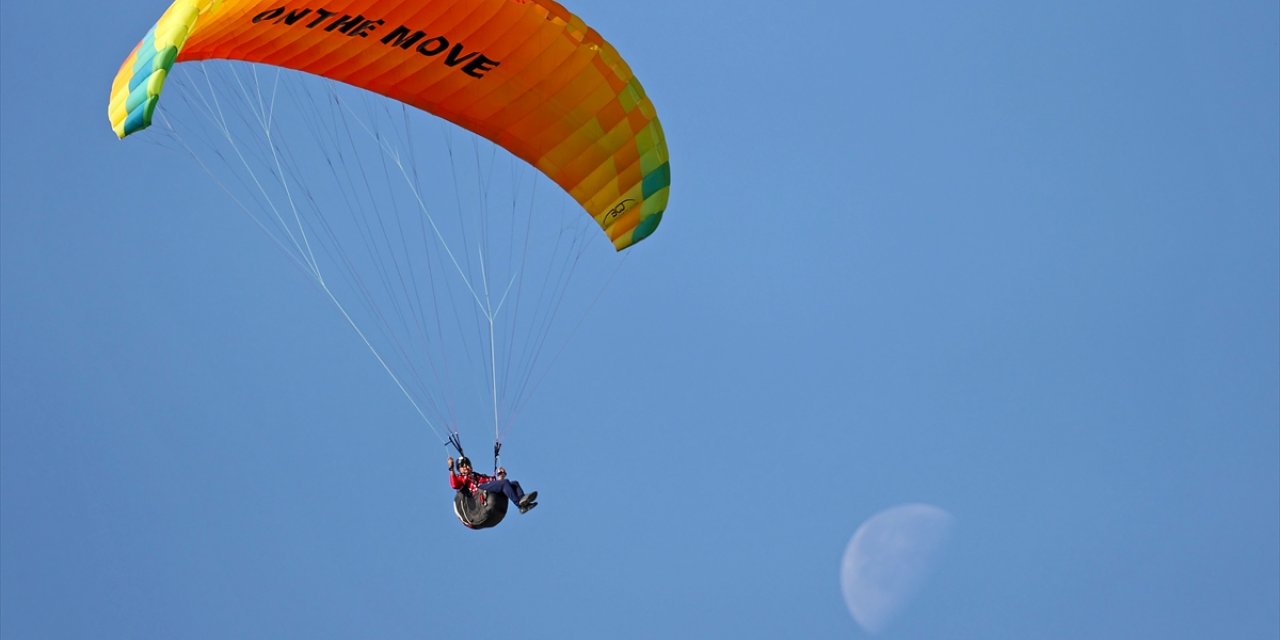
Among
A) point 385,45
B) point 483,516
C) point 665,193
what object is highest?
point 385,45

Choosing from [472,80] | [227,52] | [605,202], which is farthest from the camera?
[605,202]

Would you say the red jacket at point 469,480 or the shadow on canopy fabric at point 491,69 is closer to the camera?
the shadow on canopy fabric at point 491,69

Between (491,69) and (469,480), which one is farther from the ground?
(491,69)

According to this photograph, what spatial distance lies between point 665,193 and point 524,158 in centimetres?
189

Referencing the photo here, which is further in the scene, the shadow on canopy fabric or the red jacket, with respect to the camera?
the red jacket

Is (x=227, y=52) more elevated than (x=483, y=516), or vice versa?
(x=227, y=52)

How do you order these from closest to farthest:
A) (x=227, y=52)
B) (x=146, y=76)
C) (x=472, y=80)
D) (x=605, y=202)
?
(x=146, y=76) → (x=227, y=52) → (x=472, y=80) → (x=605, y=202)

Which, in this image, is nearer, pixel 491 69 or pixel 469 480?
pixel 469 480

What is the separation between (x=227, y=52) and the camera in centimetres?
2231

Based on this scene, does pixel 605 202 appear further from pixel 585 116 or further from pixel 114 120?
pixel 114 120

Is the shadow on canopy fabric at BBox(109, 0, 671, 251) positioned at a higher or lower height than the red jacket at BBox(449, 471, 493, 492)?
higher

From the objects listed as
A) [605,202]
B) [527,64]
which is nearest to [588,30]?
[527,64]

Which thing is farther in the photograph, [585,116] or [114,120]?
[585,116]

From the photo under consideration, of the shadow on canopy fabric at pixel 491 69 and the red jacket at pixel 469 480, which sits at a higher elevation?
the shadow on canopy fabric at pixel 491 69
